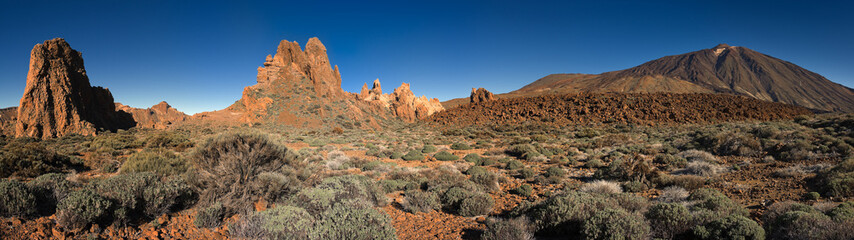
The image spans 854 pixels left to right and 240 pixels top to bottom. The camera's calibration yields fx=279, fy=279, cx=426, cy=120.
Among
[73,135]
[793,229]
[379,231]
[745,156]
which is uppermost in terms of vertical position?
[73,135]

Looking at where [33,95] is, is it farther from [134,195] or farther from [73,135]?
[134,195]

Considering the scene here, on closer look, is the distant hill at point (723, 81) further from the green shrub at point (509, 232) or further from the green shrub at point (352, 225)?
the green shrub at point (352, 225)

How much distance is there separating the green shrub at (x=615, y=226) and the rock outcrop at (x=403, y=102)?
5765 cm

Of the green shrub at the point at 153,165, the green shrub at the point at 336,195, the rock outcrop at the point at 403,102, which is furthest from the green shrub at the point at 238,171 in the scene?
the rock outcrop at the point at 403,102

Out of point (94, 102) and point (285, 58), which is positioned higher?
point (285, 58)

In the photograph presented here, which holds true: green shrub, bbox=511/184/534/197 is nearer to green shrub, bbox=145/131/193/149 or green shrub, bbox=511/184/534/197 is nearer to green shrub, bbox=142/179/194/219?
green shrub, bbox=142/179/194/219

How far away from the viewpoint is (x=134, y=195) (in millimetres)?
4723

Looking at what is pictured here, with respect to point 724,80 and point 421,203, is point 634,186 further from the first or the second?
point 724,80

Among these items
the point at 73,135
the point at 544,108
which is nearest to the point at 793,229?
the point at 544,108

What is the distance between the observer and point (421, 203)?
5.86 metres

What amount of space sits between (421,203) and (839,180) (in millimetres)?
8512

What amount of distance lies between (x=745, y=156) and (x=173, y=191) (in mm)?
17392

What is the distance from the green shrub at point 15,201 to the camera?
3869 millimetres

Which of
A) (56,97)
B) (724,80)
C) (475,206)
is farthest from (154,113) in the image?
(724,80)
